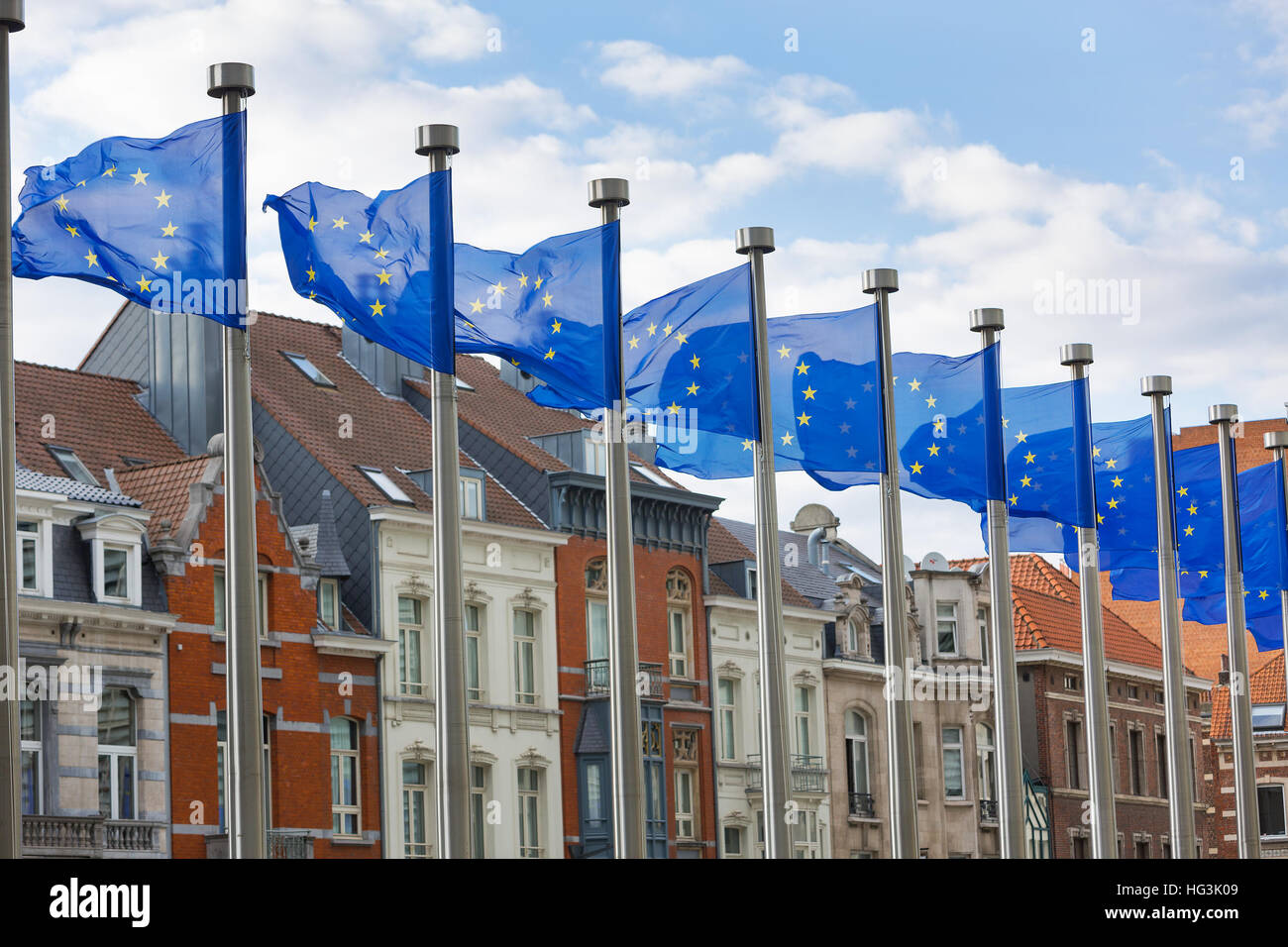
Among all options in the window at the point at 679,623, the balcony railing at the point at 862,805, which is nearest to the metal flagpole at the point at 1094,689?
the window at the point at 679,623

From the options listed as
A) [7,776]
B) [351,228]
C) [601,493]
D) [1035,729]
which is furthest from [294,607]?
[1035,729]

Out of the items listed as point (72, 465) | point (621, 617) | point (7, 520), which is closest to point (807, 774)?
point (72, 465)

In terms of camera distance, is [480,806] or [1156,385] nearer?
[1156,385]

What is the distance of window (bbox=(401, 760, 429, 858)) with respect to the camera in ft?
143

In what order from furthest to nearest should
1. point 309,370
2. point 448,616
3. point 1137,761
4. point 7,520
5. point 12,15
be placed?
1. point 1137,761
2. point 309,370
3. point 448,616
4. point 12,15
5. point 7,520

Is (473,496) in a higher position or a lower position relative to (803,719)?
higher

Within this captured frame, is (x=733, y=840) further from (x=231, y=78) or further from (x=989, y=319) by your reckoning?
(x=231, y=78)

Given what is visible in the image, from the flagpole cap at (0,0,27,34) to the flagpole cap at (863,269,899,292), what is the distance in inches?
521

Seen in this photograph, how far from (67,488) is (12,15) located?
847 inches

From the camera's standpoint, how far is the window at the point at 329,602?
140 feet

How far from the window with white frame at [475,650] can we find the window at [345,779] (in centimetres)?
377

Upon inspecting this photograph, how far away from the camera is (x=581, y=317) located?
23406mm

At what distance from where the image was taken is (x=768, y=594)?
25234mm
